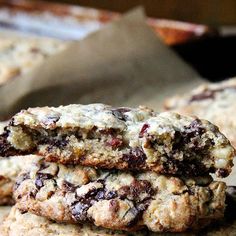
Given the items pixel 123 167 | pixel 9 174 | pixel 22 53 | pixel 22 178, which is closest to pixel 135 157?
pixel 123 167

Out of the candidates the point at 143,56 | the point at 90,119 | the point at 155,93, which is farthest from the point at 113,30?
the point at 90,119

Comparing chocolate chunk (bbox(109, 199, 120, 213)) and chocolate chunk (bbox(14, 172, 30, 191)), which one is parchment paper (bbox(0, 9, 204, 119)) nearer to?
chocolate chunk (bbox(14, 172, 30, 191))

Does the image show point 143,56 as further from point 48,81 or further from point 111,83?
point 48,81

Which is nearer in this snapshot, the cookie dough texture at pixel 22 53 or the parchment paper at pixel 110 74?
the parchment paper at pixel 110 74

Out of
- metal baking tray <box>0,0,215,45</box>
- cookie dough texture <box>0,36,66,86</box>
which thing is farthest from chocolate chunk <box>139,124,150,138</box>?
metal baking tray <box>0,0,215,45</box>

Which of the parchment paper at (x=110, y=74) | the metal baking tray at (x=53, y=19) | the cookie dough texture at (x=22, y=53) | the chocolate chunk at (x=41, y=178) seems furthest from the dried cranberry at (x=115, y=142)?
the metal baking tray at (x=53, y=19)

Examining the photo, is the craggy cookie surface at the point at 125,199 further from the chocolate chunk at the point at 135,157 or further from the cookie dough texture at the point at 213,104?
the cookie dough texture at the point at 213,104

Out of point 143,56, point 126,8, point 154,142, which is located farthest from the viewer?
point 126,8
